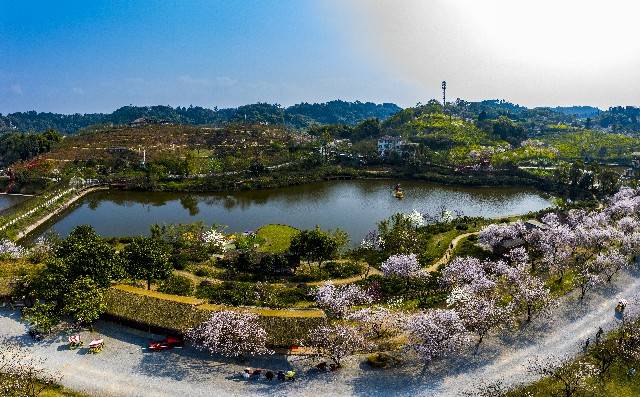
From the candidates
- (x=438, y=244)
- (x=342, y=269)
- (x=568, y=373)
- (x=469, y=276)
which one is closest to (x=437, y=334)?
(x=568, y=373)

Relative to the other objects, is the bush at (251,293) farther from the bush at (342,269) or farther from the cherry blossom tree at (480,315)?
the cherry blossom tree at (480,315)

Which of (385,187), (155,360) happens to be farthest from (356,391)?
(385,187)

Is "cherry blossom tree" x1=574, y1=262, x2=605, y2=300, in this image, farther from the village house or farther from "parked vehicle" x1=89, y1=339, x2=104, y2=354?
the village house

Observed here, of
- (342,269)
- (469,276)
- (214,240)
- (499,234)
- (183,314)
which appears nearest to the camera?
(183,314)

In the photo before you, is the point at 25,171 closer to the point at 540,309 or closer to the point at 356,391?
the point at 356,391

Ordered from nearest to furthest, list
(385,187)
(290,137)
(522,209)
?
(522,209) < (385,187) < (290,137)

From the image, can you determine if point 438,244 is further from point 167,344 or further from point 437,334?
point 167,344
